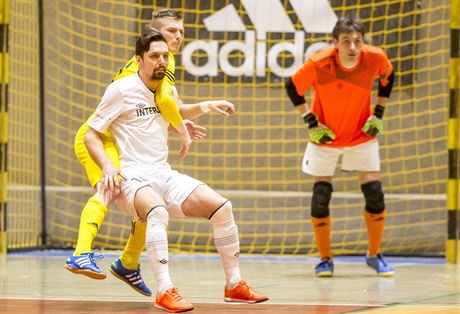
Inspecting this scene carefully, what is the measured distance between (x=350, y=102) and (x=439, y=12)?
190cm

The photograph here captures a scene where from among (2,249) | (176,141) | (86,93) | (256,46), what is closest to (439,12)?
(256,46)

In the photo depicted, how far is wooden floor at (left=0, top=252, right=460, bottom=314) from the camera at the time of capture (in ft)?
18.2

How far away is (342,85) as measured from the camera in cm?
768

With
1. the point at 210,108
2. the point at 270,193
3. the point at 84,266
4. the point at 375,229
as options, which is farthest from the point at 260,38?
the point at 84,266

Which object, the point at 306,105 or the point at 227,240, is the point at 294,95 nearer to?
the point at 306,105

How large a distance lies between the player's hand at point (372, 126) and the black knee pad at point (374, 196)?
1.19 feet

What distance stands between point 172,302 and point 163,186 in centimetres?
67

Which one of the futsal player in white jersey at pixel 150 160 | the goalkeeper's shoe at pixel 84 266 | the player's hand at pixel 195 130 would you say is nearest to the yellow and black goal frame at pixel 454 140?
the player's hand at pixel 195 130

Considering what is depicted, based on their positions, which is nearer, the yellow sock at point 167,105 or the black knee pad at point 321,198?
the yellow sock at point 167,105

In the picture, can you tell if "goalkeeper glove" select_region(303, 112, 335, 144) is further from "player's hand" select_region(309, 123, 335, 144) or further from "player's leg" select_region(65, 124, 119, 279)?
"player's leg" select_region(65, 124, 119, 279)

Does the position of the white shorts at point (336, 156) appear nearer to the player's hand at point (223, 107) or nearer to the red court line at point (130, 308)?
the player's hand at point (223, 107)

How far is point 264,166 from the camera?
386 inches

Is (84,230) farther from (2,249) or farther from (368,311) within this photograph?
(2,249)

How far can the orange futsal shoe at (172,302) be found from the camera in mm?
5270
